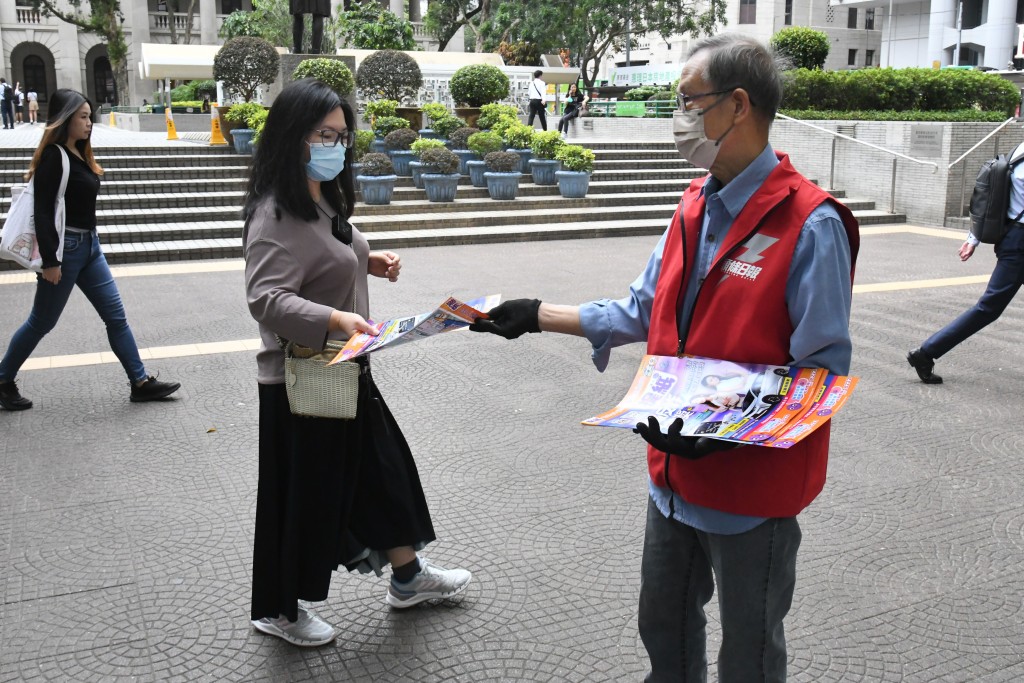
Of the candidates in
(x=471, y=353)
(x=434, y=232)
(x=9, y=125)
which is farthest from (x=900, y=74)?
(x=9, y=125)

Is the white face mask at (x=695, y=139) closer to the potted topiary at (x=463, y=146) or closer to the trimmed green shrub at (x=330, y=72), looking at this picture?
the trimmed green shrub at (x=330, y=72)

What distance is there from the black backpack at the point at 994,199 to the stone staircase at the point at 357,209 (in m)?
8.06

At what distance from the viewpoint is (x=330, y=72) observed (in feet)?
52.6

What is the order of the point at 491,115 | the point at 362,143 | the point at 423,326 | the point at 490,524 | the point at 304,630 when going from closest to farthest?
the point at 423,326
the point at 304,630
the point at 490,524
the point at 362,143
the point at 491,115

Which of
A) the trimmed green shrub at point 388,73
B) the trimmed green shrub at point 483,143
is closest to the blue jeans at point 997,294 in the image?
the trimmed green shrub at point 483,143

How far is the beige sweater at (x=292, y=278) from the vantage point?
277 cm

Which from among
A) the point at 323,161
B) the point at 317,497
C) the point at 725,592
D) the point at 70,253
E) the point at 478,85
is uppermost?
the point at 478,85

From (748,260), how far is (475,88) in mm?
19137

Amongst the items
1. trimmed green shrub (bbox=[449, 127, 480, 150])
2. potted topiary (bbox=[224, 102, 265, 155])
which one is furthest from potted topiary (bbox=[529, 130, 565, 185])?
potted topiary (bbox=[224, 102, 265, 155])

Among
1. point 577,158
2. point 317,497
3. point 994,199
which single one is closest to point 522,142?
point 577,158

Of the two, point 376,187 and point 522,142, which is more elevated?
point 522,142

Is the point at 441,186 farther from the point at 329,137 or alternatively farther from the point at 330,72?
the point at 329,137

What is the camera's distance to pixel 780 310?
2.04 metres

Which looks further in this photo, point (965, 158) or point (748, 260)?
point (965, 158)
